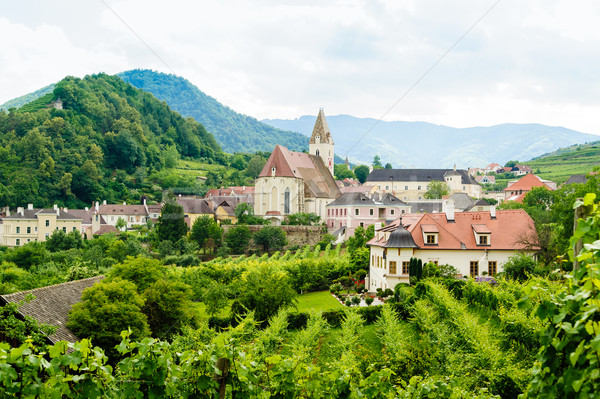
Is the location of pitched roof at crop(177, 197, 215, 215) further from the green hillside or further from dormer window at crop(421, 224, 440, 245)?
the green hillside

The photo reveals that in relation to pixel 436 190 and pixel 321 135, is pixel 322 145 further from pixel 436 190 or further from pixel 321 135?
pixel 436 190

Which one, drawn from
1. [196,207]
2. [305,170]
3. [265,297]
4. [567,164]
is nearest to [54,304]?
[265,297]

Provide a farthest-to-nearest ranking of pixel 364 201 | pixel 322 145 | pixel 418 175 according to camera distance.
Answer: pixel 418 175 → pixel 322 145 → pixel 364 201

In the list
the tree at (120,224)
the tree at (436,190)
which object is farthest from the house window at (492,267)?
the tree at (436,190)

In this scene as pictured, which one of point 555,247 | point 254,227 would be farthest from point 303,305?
point 254,227

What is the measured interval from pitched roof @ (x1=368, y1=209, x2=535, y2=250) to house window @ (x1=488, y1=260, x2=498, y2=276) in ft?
3.25

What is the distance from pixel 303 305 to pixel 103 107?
4274 inches

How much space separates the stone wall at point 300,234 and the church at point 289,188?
17.2 ft

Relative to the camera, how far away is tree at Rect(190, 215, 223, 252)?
216ft

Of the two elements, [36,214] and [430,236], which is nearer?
[430,236]

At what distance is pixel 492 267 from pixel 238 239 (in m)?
37.7

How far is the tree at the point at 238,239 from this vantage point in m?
66.3

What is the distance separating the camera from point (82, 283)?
89.0 feet

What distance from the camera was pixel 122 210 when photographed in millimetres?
91375
